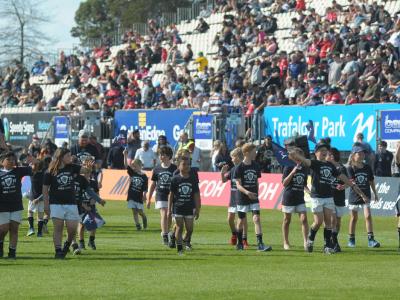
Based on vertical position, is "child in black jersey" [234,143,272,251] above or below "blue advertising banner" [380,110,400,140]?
below

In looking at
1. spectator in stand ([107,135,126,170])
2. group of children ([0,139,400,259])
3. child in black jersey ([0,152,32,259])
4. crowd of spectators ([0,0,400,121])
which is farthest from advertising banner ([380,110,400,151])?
child in black jersey ([0,152,32,259])

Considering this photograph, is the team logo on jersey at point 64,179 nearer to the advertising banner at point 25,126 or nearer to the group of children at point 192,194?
the group of children at point 192,194

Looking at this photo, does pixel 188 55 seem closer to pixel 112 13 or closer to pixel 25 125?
pixel 25 125

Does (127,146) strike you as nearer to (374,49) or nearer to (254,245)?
(374,49)

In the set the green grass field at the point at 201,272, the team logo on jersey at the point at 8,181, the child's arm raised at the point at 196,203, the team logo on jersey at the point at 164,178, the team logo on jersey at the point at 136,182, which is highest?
the team logo on jersey at the point at 8,181

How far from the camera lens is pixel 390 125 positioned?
32.8m

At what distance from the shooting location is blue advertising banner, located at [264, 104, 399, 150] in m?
33.7

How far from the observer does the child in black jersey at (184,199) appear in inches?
827

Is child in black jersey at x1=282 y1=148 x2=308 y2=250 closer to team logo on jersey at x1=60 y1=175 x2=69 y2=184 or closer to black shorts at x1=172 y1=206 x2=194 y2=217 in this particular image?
black shorts at x1=172 y1=206 x2=194 y2=217

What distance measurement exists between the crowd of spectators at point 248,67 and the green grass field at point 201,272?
39.4 ft

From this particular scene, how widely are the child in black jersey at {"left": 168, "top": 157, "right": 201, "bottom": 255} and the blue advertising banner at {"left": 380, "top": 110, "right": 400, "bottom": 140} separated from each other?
1253 cm

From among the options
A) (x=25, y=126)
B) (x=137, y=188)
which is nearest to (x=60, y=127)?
(x=25, y=126)

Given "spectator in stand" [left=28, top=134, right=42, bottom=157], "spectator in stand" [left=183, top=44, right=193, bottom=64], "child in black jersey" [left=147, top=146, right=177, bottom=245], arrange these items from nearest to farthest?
"child in black jersey" [left=147, top=146, right=177, bottom=245] → "spectator in stand" [left=28, top=134, right=42, bottom=157] → "spectator in stand" [left=183, top=44, right=193, bottom=64]

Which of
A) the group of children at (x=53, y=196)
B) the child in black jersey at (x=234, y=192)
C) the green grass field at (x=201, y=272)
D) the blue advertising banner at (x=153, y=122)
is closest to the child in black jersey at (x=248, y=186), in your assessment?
the child in black jersey at (x=234, y=192)
